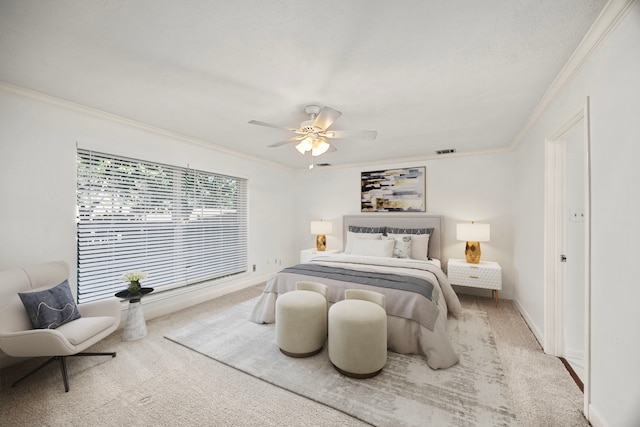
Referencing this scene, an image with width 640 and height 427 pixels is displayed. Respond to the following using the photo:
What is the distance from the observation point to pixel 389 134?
342cm

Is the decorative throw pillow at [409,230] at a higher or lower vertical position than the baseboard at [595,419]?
higher

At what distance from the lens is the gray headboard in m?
4.39

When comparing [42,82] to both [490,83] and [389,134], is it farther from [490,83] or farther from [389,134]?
[490,83]

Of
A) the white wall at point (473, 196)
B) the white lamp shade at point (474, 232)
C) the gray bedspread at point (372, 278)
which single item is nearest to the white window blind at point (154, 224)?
the gray bedspread at point (372, 278)

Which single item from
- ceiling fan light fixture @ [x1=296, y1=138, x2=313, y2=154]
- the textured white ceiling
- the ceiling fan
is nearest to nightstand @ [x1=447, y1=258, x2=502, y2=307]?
the textured white ceiling

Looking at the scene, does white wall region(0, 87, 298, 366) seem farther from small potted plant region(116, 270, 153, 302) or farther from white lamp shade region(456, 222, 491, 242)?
white lamp shade region(456, 222, 491, 242)

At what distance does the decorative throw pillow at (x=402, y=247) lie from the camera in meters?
4.09

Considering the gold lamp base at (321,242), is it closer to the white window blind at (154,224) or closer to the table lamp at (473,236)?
the white window blind at (154,224)

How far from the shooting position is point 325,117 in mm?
2326

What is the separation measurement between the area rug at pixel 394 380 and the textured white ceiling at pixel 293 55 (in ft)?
7.85

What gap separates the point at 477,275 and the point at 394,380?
7.95ft

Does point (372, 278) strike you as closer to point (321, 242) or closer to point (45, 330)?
point (321, 242)

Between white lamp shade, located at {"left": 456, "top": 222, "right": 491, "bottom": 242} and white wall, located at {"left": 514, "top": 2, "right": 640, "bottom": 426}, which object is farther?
white lamp shade, located at {"left": 456, "top": 222, "right": 491, "bottom": 242}

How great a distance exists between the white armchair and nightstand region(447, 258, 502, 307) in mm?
4186
